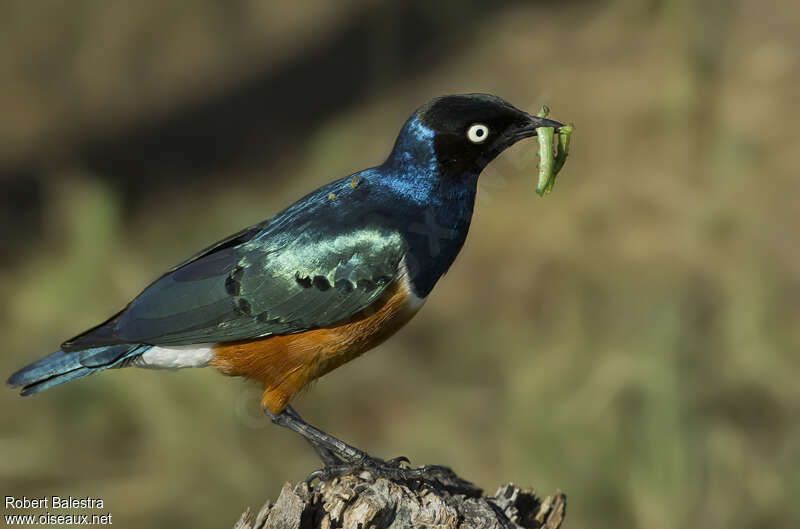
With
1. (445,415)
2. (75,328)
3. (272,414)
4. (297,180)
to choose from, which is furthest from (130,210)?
(272,414)

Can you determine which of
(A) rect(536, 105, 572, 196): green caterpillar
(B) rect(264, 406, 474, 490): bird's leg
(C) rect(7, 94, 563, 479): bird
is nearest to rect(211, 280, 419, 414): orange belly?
(C) rect(7, 94, 563, 479): bird

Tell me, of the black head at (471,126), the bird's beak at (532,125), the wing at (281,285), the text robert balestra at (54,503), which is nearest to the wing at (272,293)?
the wing at (281,285)

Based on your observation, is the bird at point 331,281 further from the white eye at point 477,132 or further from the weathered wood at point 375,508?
the weathered wood at point 375,508

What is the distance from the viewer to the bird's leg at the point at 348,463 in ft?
14.8

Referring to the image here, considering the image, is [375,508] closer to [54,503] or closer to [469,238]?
[54,503]

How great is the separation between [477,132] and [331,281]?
860 millimetres

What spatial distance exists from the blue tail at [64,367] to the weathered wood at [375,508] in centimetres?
102

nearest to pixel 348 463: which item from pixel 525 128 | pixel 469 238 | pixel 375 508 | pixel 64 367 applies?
pixel 375 508

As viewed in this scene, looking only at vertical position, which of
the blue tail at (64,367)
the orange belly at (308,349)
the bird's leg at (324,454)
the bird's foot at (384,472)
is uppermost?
the blue tail at (64,367)

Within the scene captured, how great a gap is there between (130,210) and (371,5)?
3.10m

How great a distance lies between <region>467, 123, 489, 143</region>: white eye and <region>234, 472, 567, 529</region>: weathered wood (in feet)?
4.72

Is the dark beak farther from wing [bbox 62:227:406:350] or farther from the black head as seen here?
wing [bbox 62:227:406:350]

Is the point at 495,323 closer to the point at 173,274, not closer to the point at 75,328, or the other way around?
the point at 75,328

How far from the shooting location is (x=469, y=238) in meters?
9.38
